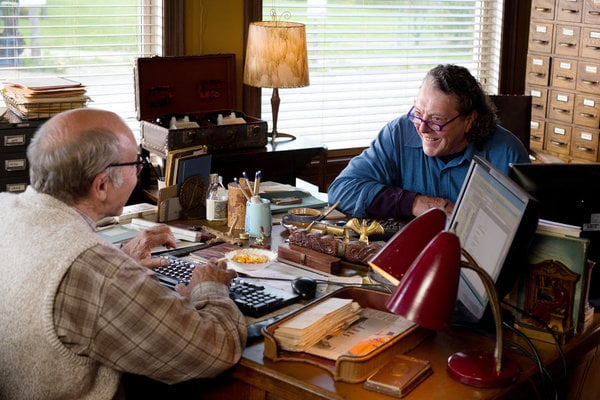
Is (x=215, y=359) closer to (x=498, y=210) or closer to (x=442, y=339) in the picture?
(x=442, y=339)

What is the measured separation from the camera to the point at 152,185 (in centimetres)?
421

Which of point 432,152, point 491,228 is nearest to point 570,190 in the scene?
point 491,228

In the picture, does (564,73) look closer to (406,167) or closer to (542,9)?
(542,9)

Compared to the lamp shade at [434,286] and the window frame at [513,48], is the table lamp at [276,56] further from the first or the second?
the lamp shade at [434,286]

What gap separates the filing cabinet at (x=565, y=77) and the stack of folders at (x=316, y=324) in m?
3.55

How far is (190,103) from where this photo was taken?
438 cm

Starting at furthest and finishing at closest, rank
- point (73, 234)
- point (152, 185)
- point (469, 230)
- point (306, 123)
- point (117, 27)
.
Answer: point (306, 123) < point (117, 27) < point (152, 185) < point (469, 230) < point (73, 234)

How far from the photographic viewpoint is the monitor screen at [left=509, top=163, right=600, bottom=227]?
2.31 m

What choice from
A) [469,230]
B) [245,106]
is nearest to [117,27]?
[245,106]

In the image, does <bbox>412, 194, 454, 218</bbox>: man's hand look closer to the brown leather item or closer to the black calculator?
the brown leather item

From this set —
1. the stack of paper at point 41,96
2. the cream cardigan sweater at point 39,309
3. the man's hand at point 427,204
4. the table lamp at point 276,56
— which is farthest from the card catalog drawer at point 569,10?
the cream cardigan sweater at point 39,309

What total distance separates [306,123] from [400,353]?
3364mm

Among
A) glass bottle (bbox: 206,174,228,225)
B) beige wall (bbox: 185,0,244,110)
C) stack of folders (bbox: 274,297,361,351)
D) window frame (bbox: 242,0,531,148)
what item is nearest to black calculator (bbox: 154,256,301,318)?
stack of folders (bbox: 274,297,361,351)

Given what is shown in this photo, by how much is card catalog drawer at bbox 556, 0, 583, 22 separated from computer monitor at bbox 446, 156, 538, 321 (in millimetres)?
3351
